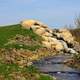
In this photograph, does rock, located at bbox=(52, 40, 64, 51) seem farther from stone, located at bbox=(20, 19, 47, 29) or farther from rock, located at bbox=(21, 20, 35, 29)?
stone, located at bbox=(20, 19, 47, 29)

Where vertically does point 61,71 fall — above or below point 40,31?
below

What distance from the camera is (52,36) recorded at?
43594 mm

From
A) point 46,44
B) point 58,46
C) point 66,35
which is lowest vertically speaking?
point 58,46

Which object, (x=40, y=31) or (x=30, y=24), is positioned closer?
(x=40, y=31)

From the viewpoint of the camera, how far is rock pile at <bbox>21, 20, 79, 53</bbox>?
3984 cm

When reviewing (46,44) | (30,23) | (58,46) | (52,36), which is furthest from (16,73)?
(30,23)

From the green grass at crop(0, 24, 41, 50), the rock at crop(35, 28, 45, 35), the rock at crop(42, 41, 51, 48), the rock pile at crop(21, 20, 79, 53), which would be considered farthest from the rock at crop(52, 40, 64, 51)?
the rock at crop(35, 28, 45, 35)

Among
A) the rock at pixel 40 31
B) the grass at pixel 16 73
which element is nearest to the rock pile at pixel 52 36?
the rock at pixel 40 31

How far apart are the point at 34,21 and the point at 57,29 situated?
3349 millimetres

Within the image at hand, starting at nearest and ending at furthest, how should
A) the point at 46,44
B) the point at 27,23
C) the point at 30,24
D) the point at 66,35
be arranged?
1. the point at 46,44
2. the point at 66,35
3. the point at 30,24
4. the point at 27,23

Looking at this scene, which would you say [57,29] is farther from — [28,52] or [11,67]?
[11,67]

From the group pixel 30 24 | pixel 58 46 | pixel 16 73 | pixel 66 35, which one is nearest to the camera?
pixel 16 73

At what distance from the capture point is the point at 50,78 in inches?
780

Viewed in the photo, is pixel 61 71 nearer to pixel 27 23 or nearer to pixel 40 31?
pixel 40 31
